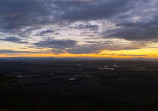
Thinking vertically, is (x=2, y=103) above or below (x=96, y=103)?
above

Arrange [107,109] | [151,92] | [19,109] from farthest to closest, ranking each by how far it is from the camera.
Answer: [151,92] → [107,109] → [19,109]

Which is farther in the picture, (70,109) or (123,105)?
(123,105)

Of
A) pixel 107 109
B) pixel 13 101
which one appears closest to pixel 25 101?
pixel 13 101

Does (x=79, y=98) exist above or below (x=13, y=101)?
below

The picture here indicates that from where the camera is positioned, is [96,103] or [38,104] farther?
[96,103]

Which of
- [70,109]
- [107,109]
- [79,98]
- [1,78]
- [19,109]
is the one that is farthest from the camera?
[79,98]

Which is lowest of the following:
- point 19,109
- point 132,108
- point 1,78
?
point 132,108

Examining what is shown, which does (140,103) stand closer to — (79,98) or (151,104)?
(151,104)

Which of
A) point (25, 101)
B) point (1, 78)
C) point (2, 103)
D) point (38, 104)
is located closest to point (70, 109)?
point (38, 104)

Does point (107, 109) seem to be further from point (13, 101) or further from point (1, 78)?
point (1, 78)
